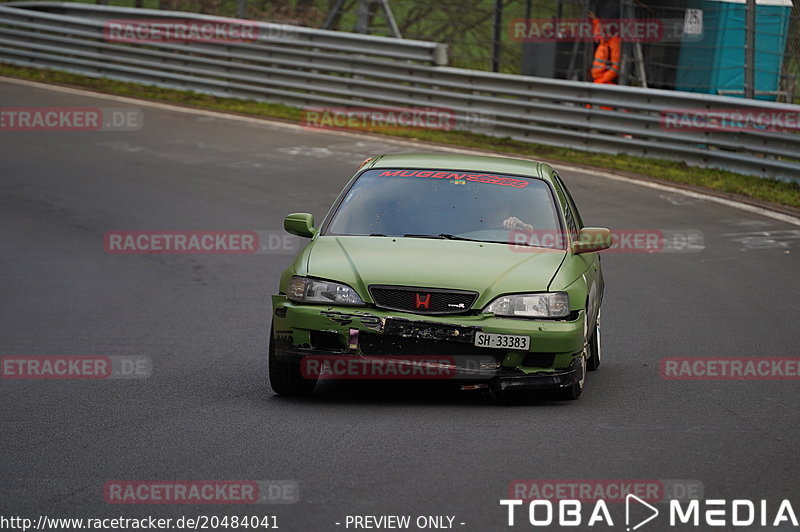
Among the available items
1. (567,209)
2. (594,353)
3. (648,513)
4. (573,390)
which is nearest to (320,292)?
(573,390)

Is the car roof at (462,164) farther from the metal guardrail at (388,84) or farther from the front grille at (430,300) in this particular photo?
the metal guardrail at (388,84)

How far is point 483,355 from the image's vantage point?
7.48m

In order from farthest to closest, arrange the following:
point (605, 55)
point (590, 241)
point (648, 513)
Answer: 1. point (605, 55)
2. point (590, 241)
3. point (648, 513)

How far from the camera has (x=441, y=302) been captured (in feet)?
24.7

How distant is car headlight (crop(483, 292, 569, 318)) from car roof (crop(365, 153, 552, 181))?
5.05ft

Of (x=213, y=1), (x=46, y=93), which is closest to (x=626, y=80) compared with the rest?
(x=213, y=1)

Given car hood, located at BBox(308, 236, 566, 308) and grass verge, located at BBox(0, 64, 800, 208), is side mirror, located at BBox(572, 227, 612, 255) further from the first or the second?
grass verge, located at BBox(0, 64, 800, 208)

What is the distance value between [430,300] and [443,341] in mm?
266

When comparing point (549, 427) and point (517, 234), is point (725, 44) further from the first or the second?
point (549, 427)

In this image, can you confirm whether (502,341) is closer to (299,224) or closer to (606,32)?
(299,224)

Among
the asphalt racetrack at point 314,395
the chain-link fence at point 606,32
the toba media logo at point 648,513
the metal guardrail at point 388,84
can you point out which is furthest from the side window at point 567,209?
the chain-link fence at point 606,32

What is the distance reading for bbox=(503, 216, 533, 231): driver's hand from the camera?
8461 mm

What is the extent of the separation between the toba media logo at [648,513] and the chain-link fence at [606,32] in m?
15.7

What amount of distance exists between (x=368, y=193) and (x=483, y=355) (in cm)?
Answer: 178
